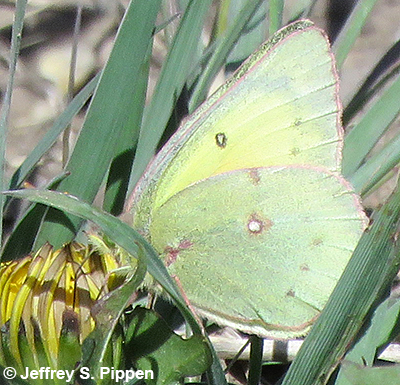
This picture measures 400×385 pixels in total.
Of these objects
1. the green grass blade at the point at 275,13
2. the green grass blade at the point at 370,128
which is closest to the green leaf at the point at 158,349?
the green grass blade at the point at 370,128

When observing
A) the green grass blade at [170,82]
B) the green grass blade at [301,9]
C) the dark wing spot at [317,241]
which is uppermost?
the green grass blade at [301,9]

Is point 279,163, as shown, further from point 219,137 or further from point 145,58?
point 145,58

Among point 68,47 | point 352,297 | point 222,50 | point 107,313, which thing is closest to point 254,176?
point 222,50

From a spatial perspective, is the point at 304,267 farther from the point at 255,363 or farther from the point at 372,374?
the point at 372,374

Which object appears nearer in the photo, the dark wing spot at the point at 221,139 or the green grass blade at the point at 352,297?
the green grass blade at the point at 352,297

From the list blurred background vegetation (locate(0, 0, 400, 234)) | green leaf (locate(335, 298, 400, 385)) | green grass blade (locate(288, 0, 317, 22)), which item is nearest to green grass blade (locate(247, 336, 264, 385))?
green leaf (locate(335, 298, 400, 385))

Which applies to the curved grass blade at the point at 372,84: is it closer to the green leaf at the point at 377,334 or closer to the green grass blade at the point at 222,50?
the green grass blade at the point at 222,50

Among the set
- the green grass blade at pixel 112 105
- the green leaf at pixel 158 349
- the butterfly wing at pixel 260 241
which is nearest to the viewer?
the green leaf at pixel 158 349
